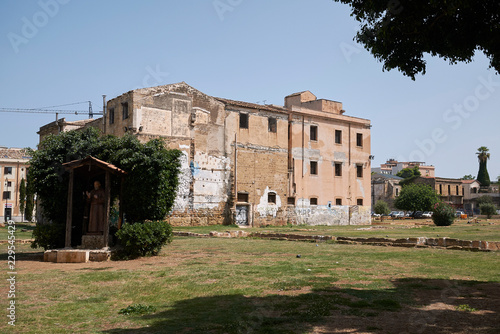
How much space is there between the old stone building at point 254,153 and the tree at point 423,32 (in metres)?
23.1

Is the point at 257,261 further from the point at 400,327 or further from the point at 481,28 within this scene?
the point at 481,28

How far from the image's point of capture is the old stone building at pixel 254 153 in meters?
32.2

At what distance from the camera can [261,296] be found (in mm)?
7234

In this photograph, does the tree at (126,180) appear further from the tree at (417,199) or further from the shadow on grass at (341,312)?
the tree at (417,199)

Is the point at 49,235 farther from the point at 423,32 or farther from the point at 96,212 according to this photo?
the point at 423,32

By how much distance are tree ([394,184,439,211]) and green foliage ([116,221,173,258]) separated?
61387 millimetres

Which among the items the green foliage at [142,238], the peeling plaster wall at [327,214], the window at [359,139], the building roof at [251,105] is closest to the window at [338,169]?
the peeling plaster wall at [327,214]

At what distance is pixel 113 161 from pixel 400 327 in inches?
412

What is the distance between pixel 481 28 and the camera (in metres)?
7.26

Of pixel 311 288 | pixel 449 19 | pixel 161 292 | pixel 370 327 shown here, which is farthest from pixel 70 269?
pixel 449 19

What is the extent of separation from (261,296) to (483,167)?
103 metres

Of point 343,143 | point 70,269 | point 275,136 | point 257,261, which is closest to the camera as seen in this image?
point 70,269

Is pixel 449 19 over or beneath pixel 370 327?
over

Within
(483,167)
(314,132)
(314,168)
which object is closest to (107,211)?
(314,168)
